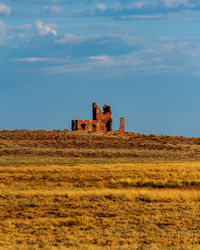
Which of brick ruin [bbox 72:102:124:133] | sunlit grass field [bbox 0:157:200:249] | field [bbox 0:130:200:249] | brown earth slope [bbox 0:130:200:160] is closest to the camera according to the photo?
sunlit grass field [bbox 0:157:200:249]

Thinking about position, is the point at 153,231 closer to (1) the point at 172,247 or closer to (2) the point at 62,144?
(1) the point at 172,247

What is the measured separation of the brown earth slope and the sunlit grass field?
66.3 ft

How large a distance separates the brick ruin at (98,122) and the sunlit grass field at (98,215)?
132ft

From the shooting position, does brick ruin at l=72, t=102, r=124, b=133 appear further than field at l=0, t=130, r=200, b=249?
Yes

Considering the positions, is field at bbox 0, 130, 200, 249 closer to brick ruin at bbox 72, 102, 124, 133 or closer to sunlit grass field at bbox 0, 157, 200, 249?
sunlit grass field at bbox 0, 157, 200, 249

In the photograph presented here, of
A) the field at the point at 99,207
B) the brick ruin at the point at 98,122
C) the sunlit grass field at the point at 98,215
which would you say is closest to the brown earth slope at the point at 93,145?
the brick ruin at the point at 98,122

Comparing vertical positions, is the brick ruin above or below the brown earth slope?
above

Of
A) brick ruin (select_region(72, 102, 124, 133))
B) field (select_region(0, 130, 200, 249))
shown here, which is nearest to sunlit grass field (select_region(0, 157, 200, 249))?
field (select_region(0, 130, 200, 249))

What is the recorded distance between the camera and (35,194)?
22234mm

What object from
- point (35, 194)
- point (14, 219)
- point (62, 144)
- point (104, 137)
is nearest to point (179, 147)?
point (104, 137)

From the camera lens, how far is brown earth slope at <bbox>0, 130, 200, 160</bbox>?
50.1 m

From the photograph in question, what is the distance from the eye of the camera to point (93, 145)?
185ft

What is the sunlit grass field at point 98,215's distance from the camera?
521 inches

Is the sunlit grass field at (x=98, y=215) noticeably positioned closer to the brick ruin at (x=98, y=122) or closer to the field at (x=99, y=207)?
the field at (x=99, y=207)
